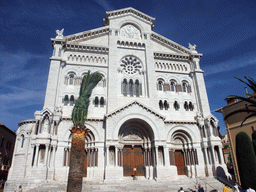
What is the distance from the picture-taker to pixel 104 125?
882 inches

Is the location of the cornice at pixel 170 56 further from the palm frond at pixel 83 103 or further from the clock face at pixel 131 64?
the palm frond at pixel 83 103

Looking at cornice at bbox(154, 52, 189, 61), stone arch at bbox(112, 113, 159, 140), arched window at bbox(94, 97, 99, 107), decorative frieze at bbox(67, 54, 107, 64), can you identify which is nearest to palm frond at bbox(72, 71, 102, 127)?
arched window at bbox(94, 97, 99, 107)

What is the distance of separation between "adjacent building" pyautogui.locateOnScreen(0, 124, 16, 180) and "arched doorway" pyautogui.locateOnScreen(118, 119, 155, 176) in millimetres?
23355

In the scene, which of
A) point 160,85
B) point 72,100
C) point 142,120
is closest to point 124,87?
point 160,85

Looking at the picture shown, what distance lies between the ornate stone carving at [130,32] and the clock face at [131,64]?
11.8 ft

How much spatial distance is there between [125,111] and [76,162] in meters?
10.2

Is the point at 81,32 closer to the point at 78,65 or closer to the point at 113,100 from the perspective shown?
the point at 78,65

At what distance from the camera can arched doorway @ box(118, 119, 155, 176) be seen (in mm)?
22391

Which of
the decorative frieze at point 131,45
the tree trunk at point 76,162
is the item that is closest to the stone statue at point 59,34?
the decorative frieze at point 131,45

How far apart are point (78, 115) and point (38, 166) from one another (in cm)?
774

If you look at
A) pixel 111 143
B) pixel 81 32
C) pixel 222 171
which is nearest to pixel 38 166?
pixel 111 143

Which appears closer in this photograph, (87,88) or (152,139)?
(87,88)

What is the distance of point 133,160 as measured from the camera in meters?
22.8

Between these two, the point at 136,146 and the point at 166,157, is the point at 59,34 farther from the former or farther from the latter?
the point at 166,157
